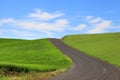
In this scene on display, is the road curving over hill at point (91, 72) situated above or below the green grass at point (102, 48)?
below

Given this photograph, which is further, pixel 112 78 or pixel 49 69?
pixel 49 69

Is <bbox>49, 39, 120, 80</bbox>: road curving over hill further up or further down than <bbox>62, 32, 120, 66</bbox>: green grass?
further down

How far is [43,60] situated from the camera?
52.2 metres

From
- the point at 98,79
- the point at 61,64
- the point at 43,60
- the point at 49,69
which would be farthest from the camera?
the point at 43,60

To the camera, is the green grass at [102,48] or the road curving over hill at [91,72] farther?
the green grass at [102,48]

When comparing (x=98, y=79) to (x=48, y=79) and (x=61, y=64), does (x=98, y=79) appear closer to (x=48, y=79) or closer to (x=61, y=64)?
(x=48, y=79)

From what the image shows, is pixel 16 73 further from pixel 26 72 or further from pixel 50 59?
pixel 50 59

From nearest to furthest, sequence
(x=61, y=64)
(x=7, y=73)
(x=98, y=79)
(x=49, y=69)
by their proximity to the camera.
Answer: (x=98, y=79), (x=7, y=73), (x=49, y=69), (x=61, y=64)

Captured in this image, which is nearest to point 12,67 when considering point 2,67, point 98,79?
point 2,67

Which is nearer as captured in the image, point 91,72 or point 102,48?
point 91,72

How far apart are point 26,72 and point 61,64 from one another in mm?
11307

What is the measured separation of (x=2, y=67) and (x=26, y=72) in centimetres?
287

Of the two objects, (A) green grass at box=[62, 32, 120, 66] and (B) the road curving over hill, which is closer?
(B) the road curving over hill

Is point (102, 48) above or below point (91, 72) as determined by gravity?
above
